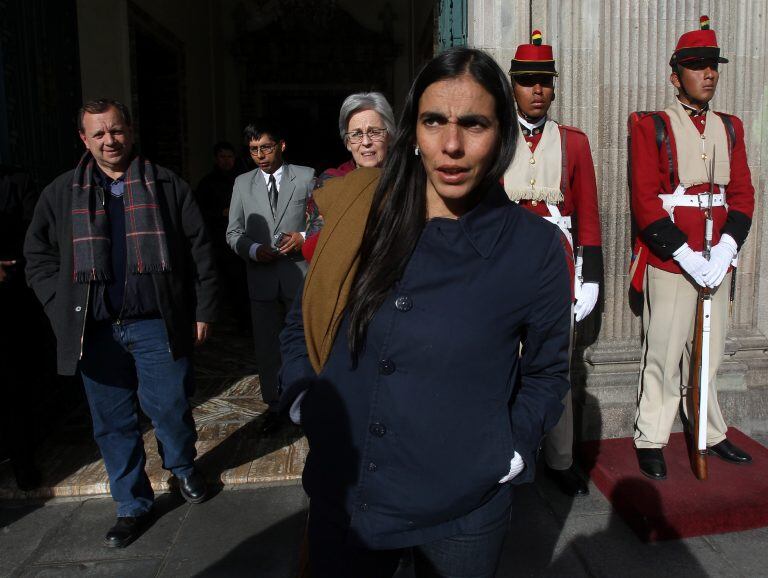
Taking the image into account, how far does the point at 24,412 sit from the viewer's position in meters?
3.63

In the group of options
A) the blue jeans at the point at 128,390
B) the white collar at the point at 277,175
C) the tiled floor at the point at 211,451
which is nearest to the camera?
the blue jeans at the point at 128,390

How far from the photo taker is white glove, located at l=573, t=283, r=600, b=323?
3.34 meters

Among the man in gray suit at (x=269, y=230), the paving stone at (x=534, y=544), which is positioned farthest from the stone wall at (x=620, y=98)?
the man in gray suit at (x=269, y=230)

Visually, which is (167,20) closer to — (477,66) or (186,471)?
(186,471)

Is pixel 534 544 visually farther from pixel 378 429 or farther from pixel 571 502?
pixel 378 429

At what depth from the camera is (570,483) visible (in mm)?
3465

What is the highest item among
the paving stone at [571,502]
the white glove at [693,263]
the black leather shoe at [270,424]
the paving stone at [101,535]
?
the white glove at [693,263]

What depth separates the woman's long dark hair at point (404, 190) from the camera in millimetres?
1454

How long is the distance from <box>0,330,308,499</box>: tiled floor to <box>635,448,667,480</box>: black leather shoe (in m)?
1.84

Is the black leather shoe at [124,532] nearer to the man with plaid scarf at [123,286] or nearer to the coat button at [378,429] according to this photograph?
the man with plaid scarf at [123,286]

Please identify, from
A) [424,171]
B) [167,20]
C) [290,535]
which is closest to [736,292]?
[290,535]

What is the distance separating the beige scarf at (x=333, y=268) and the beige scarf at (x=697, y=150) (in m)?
2.37

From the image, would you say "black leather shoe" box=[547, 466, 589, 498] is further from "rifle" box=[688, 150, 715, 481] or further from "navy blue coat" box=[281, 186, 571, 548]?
"navy blue coat" box=[281, 186, 571, 548]

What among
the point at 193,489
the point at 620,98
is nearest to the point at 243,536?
the point at 193,489
